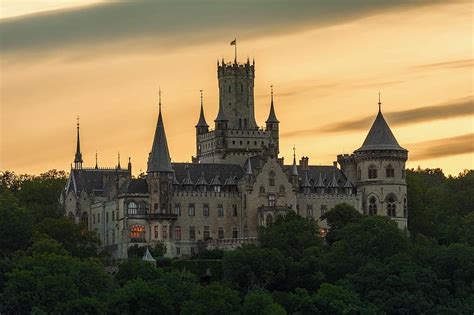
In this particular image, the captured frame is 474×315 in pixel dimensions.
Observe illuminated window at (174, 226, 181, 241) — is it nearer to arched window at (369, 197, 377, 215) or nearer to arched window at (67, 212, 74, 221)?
arched window at (67, 212, 74, 221)

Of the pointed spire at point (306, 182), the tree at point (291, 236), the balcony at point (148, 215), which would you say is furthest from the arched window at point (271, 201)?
the balcony at point (148, 215)

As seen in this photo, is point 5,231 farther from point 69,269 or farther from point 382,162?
point 382,162

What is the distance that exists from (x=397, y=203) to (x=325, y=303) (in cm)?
2889

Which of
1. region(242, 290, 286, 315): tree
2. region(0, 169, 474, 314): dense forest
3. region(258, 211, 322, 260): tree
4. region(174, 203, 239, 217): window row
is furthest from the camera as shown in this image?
region(174, 203, 239, 217): window row

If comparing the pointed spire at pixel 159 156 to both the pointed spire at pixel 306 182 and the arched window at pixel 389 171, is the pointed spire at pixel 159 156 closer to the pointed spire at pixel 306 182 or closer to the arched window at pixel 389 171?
the pointed spire at pixel 306 182

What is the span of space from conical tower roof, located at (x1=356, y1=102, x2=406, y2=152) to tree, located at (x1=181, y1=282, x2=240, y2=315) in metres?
30.9

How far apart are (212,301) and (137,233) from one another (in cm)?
2056

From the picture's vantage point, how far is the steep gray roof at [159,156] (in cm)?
17850

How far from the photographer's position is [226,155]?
19238 centimetres

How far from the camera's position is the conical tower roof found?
188 metres

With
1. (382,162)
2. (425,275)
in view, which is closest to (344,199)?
(382,162)

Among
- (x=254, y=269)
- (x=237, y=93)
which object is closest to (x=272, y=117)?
(x=237, y=93)

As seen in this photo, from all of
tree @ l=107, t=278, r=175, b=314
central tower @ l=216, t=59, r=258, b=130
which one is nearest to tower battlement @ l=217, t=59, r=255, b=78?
central tower @ l=216, t=59, r=258, b=130

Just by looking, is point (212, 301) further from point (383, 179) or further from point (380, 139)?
point (380, 139)
